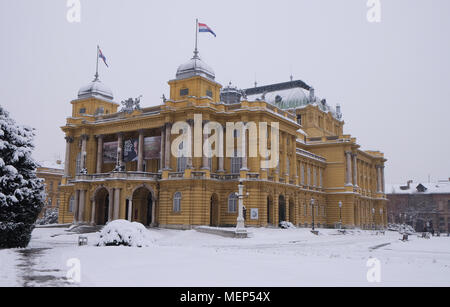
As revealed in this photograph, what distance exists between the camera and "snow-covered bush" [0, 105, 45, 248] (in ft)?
81.2

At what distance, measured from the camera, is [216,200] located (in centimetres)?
5306

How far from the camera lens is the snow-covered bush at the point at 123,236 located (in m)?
27.0

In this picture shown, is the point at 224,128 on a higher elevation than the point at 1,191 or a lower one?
higher

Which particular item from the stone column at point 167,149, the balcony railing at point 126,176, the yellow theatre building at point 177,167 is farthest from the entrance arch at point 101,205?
the stone column at point 167,149

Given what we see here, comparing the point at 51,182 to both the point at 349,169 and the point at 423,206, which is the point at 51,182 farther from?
the point at 423,206

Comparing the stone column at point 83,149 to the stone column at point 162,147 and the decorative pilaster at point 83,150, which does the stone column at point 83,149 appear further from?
the stone column at point 162,147

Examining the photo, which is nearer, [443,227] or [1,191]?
[1,191]

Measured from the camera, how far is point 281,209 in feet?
185

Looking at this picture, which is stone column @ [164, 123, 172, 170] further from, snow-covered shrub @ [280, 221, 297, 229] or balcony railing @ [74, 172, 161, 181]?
snow-covered shrub @ [280, 221, 297, 229]

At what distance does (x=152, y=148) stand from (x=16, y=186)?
31.3 m

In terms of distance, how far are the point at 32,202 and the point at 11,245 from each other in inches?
103

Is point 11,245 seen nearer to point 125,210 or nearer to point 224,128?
point 125,210

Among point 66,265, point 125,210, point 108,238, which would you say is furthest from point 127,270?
point 125,210

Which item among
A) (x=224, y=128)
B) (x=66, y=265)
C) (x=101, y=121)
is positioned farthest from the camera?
(x=101, y=121)
